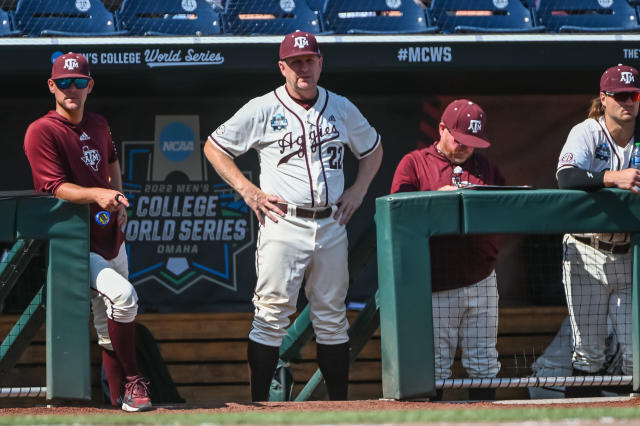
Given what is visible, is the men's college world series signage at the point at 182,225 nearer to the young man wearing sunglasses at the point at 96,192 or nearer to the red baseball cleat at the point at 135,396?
the young man wearing sunglasses at the point at 96,192

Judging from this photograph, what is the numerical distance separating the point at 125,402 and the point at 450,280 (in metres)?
1.40

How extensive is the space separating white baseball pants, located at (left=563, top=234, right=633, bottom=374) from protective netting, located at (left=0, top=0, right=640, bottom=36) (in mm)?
1857

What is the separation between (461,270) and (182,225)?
2.44m

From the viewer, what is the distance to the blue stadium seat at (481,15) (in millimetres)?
5324

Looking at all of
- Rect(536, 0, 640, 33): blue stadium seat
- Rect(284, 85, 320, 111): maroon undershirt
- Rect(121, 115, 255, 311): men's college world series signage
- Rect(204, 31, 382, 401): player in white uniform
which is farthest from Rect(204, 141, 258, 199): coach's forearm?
Rect(536, 0, 640, 33): blue stadium seat

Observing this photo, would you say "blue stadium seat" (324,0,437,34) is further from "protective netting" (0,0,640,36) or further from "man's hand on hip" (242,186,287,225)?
"man's hand on hip" (242,186,287,225)

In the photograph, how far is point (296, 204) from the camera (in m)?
3.45

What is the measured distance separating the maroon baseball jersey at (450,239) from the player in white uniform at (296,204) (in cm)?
28

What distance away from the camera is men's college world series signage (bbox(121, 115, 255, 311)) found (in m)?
5.56

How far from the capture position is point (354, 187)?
3.60 m

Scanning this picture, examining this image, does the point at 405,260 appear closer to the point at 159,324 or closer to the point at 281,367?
the point at 281,367

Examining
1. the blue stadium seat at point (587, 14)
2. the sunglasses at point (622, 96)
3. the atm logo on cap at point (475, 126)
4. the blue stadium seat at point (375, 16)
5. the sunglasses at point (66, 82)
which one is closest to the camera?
the sunglasses at point (66, 82)

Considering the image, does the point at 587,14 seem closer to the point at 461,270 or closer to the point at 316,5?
the point at 316,5

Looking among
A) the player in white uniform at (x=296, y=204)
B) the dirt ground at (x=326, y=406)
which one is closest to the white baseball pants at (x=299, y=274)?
the player in white uniform at (x=296, y=204)
